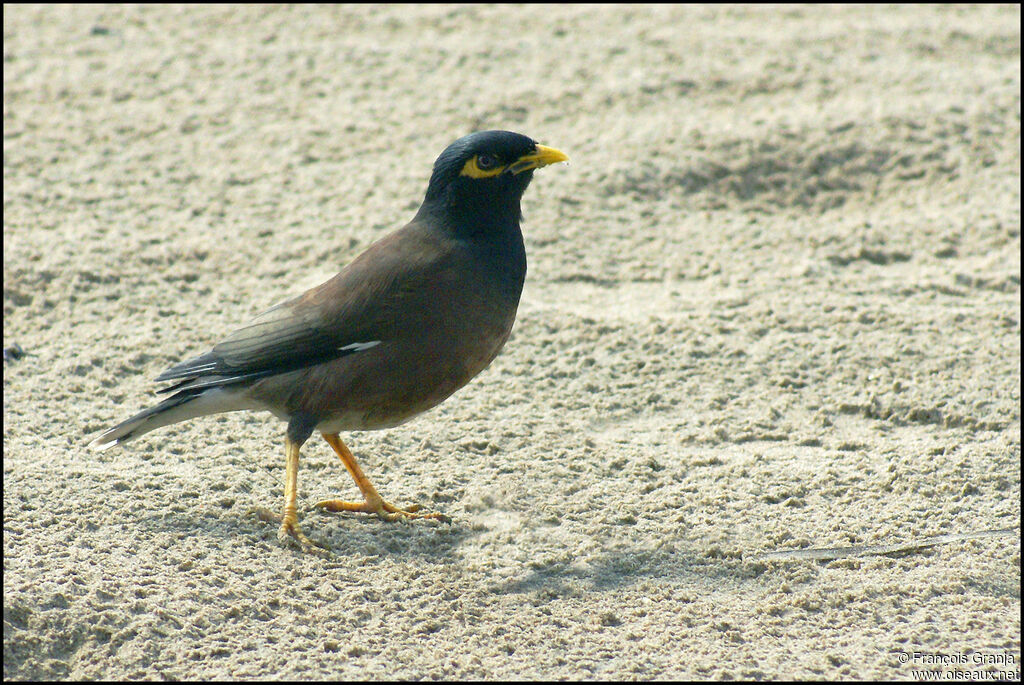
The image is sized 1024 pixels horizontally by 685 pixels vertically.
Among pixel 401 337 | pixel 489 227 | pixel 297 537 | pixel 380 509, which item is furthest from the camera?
pixel 489 227

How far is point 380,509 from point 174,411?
805 millimetres

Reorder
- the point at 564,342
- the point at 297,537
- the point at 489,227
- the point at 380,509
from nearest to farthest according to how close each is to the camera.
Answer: the point at 297,537 < the point at 380,509 < the point at 489,227 < the point at 564,342

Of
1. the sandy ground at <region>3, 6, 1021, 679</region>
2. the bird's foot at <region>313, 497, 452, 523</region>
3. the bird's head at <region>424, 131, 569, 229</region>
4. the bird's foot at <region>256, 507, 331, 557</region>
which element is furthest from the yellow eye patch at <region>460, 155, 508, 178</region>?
the bird's foot at <region>256, 507, 331, 557</region>

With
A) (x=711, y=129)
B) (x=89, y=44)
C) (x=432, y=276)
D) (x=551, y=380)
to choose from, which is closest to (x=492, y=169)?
(x=432, y=276)

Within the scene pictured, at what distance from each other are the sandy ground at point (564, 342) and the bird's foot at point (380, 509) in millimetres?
52

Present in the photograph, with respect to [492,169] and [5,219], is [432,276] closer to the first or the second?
[492,169]

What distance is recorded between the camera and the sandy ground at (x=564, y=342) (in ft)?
11.6

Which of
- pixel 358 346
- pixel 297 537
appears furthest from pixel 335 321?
pixel 297 537

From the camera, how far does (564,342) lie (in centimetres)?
546

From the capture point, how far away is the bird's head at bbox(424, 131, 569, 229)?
4.32 m

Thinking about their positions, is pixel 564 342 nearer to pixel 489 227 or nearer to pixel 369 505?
pixel 489 227

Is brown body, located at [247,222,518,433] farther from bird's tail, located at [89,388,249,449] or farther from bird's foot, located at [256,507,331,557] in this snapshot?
bird's foot, located at [256,507,331,557]

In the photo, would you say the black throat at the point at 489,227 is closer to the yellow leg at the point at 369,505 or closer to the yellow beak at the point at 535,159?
the yellow beak at the point at 535,159

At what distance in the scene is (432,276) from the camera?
4.17m
